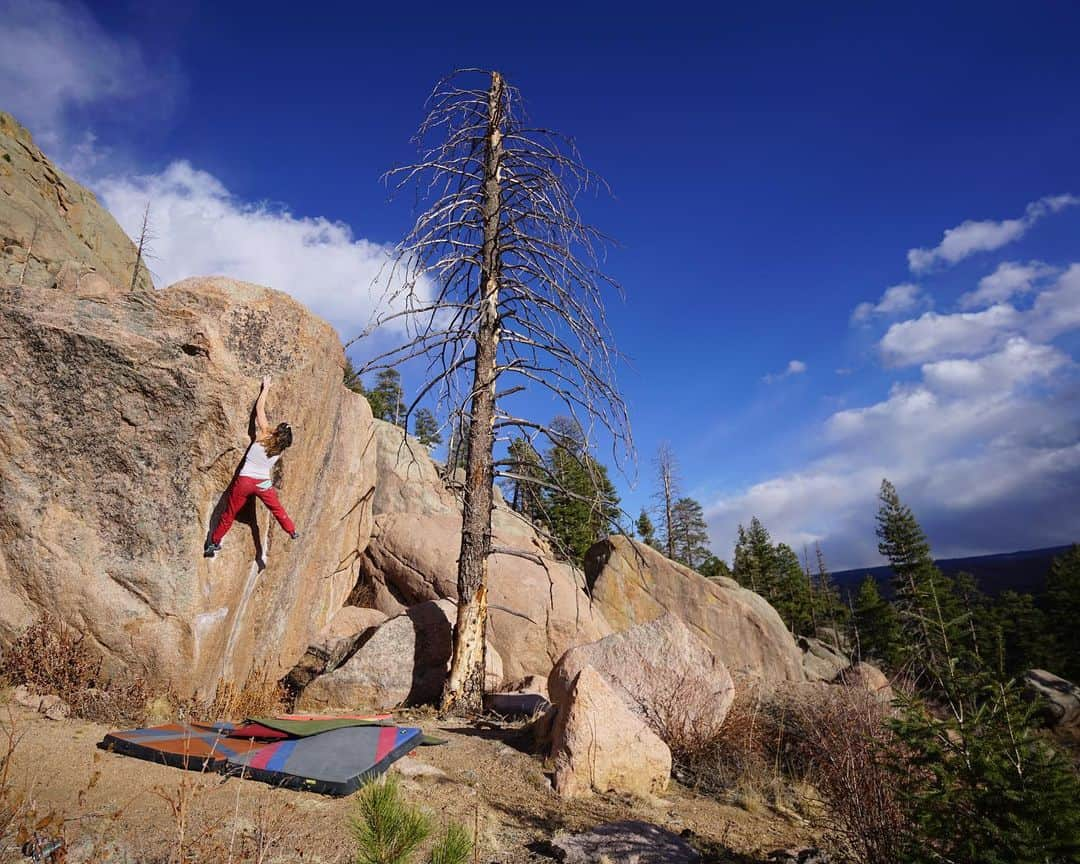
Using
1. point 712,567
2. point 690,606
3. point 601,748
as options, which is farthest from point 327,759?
point 712,567

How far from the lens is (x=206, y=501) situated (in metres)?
6.86

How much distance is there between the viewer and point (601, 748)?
5.23m

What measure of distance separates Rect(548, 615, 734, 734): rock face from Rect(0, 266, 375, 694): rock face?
3.98 metres

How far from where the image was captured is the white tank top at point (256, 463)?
7067 millimetres

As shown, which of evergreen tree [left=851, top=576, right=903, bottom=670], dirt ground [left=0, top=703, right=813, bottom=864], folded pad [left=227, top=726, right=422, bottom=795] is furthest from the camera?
evergreen tree [left=851, top=576, right=903, bottom=670]

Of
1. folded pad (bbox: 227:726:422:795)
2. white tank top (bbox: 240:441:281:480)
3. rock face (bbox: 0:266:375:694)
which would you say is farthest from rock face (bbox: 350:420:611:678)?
folded pad (bbox: 227:726:422:795)

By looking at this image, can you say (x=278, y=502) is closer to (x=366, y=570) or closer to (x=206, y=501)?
(x=206, y=501)

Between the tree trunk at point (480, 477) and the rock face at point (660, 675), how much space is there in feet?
4.93

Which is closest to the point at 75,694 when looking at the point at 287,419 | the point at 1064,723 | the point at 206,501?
the point at 206,501

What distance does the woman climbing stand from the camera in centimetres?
691

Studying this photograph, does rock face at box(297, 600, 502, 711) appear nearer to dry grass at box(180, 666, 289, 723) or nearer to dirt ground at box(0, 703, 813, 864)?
dry grass at box(180, 666, 289, 723)

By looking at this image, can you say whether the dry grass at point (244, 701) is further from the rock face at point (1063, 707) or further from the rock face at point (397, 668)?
the rock face at point (1063, 707)

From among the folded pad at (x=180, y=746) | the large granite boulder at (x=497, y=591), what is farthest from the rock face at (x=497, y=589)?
the folded pad at (x=180, y=746)

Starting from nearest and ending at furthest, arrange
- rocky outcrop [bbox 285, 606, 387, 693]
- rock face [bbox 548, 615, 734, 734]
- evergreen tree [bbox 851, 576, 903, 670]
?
1. rock face [bbox 548, 615, 734, 734]
2. rocky outcrop [bbox 285, 606, 387, 693]
3. evergreen tree [bbox 851, 576, 903, 670]
